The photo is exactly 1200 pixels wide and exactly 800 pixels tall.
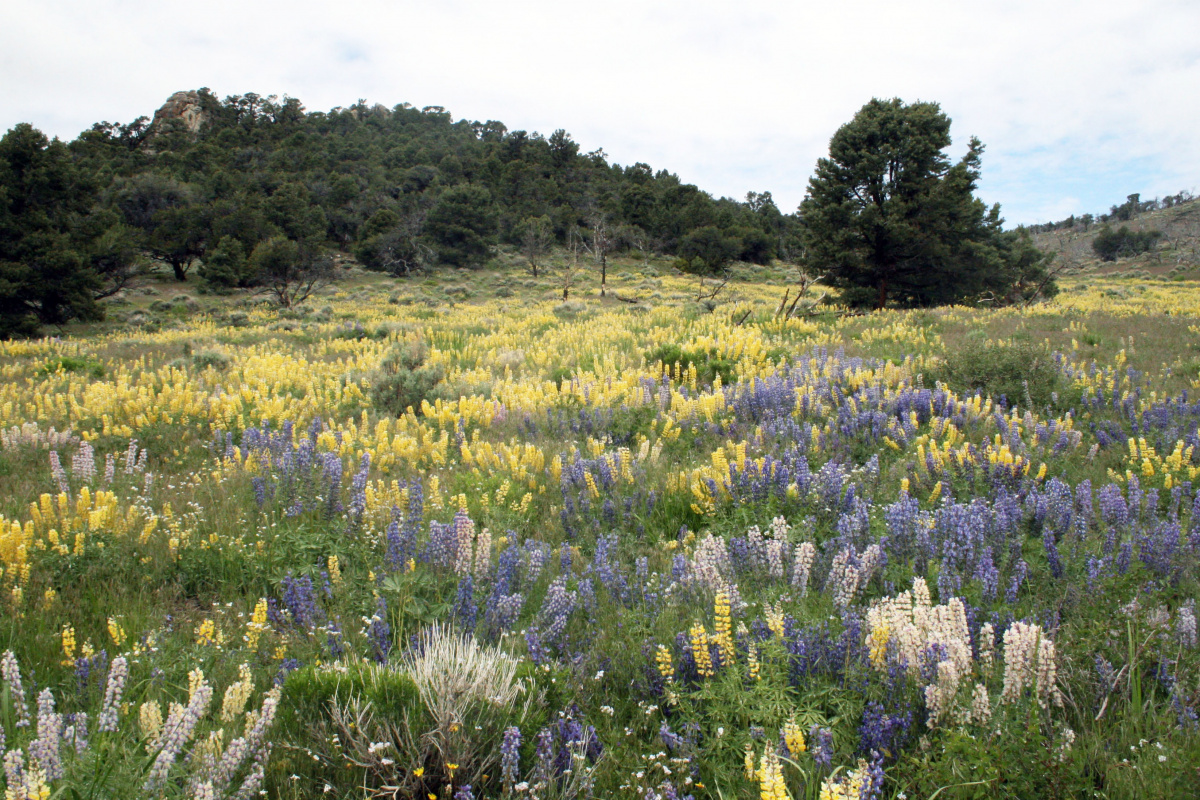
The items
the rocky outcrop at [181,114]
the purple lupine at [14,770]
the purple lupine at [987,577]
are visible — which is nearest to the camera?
the purple lupine at [14,770]

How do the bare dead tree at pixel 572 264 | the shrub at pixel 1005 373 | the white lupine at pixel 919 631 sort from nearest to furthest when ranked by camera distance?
the white lupine at pixel 919 631
the shrub at pixel 1005 373
the bare dead tree at pixel 572 264

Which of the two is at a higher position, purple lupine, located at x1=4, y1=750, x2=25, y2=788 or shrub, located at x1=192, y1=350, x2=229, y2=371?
shrub, located at x1=192, y1=350, x2=229, y2=371

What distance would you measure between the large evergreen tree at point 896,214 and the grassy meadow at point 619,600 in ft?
56.1

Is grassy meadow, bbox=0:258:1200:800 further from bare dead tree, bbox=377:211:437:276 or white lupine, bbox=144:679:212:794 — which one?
bare dead tree, bbox=377:211:437:276

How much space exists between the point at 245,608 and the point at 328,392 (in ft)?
18.4

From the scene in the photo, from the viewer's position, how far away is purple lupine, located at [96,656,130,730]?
199 centimetres

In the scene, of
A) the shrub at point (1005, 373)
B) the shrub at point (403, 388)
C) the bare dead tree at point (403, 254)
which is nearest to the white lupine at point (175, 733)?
the shrub at point (403, 388)

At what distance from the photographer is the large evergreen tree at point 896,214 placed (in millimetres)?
22375

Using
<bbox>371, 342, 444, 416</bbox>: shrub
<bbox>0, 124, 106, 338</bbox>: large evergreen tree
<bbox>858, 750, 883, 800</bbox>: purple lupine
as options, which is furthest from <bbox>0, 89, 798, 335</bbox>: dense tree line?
<bbox>858, 750, 883, 800</bbox>: purple lupine

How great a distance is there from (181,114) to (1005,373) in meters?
115

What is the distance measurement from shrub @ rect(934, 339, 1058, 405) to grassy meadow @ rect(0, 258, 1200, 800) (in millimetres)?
64

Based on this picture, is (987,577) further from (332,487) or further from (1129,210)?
(1129,210)

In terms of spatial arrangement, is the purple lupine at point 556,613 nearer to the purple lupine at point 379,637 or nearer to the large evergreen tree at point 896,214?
the purple lupine at point 379,637

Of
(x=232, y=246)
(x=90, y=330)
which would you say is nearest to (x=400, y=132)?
(x=232, y=246)
